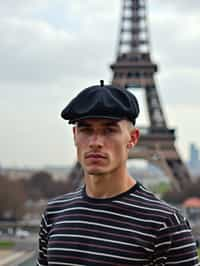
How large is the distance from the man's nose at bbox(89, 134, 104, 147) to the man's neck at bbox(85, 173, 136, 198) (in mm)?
117

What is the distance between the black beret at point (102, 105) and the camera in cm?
260

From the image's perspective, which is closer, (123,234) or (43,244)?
(123,234)

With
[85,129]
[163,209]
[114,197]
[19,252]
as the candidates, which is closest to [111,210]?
[114,197]

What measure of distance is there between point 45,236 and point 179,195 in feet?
156

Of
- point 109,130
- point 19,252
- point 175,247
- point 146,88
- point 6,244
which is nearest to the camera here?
point 175,247

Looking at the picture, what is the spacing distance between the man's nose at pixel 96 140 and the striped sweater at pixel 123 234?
0.20m

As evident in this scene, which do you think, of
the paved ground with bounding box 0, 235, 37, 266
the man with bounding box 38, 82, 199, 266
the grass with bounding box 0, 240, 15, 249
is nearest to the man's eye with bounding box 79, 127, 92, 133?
the man with bounding box 38, 82, 199, 266

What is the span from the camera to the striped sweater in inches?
101

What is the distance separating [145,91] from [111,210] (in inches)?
1737

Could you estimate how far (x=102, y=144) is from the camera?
2.63 metres

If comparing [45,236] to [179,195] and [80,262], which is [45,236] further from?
[179,195]

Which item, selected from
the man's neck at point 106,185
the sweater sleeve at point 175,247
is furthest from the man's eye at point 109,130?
the sweater sleeve at point 175,247

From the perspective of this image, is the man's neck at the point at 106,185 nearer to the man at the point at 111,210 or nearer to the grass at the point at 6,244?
the man at the point at 111,210

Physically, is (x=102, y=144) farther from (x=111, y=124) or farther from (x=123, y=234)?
(x=123, y=234)
